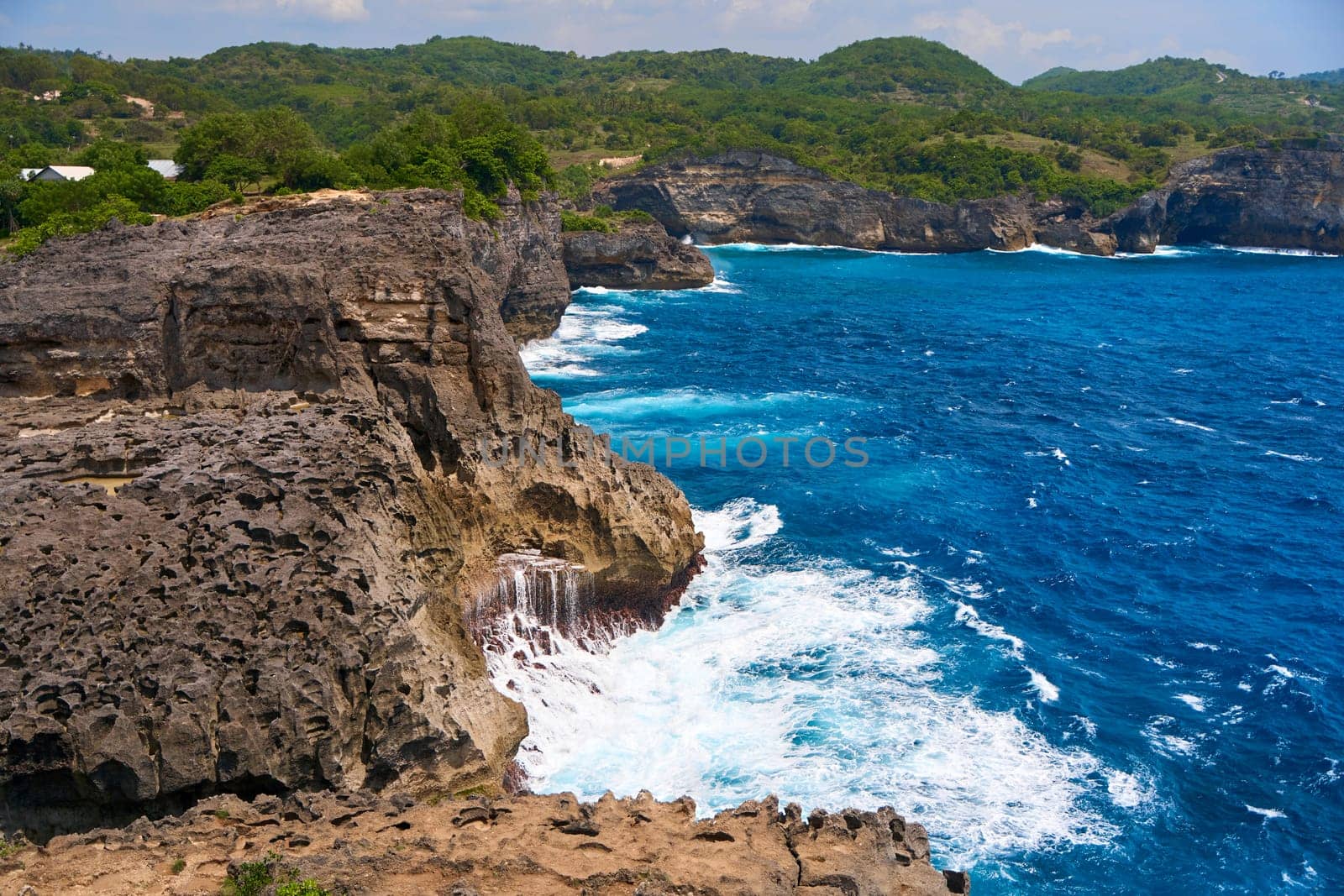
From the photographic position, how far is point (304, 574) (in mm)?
26547

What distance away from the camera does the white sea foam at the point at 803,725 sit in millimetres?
31922

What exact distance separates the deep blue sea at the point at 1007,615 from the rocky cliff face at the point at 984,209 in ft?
201

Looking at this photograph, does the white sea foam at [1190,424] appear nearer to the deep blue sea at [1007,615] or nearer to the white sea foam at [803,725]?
the deep blue sea at [1007,615]

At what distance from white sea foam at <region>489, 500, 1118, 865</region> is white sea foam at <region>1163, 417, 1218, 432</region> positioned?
1247 inches

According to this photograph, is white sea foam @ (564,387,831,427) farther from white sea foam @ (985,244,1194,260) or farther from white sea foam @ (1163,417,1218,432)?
white sea foam @ (985,244,1194,260)

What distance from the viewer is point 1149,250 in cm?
14425

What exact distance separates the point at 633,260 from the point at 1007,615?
253ft

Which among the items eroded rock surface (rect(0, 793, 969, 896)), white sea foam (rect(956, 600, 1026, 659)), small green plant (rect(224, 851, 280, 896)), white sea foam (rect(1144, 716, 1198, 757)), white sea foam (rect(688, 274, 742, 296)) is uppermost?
white sea foam (rect(688, 274, 742, 296))

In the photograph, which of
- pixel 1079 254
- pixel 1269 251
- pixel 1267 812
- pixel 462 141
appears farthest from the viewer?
pixel 1269 251

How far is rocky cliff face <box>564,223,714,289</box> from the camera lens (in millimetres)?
110500

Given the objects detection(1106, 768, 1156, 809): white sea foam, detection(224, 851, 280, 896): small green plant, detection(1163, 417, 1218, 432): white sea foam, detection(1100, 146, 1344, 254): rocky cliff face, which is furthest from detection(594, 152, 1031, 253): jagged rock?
detection(224, 851, 280, 896): small green plant

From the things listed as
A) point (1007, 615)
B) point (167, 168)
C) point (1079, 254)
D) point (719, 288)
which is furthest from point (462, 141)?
point (1079, 254)

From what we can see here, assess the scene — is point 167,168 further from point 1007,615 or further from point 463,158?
point 1007,615

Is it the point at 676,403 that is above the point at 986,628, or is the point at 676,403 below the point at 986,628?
above
